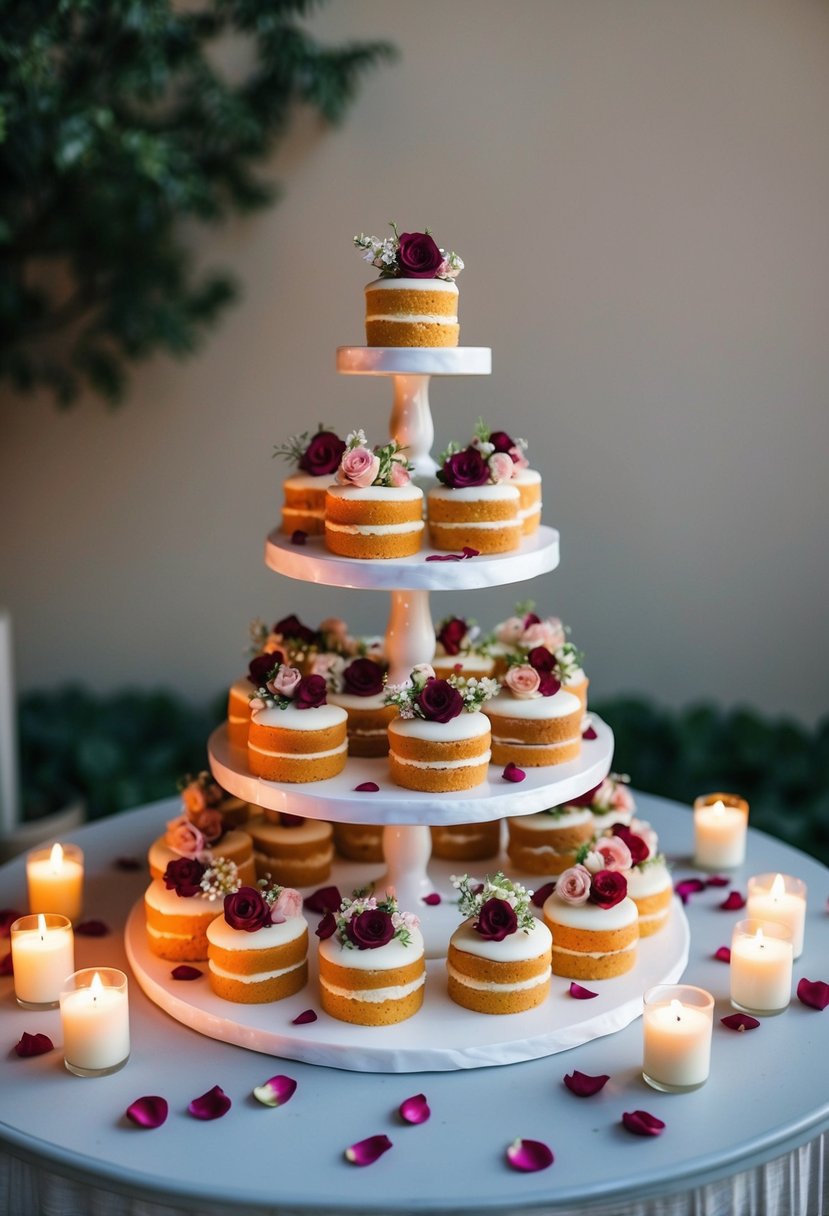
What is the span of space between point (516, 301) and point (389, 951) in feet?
9.75

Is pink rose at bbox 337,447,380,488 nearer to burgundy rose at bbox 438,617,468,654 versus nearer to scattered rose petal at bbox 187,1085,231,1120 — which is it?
burgundy rose at bbox 438,617,468,654

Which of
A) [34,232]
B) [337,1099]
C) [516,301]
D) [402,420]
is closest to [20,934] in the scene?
[337,1099]

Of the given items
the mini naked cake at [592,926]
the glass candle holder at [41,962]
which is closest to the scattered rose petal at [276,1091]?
the glass candle holder at [41,962]

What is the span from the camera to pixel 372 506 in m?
2.24

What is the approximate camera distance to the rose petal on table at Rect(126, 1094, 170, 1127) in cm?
187

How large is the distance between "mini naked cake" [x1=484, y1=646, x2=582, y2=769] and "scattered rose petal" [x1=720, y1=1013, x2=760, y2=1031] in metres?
0.57

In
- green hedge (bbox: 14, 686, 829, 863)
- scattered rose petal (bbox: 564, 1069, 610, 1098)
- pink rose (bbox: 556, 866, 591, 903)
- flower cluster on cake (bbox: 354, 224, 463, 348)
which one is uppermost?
flower cluster on cake (bbox: 354, 224, 463, 348)

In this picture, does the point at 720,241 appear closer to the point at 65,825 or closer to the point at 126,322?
the point at 126,322

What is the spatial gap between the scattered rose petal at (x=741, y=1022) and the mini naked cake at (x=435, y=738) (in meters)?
0.63

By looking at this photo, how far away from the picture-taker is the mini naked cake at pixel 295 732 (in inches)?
89.1

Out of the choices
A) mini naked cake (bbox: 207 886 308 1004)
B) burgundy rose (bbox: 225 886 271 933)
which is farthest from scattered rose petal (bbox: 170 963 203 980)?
burgundy rose (bbox: 225 886 271 933)

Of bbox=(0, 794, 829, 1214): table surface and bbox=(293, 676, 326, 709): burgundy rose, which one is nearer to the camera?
bbox=(0, 794, 829, 1214): table surface

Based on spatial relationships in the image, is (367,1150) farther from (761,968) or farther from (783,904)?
(783,904)

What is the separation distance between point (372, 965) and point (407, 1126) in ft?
0.94
